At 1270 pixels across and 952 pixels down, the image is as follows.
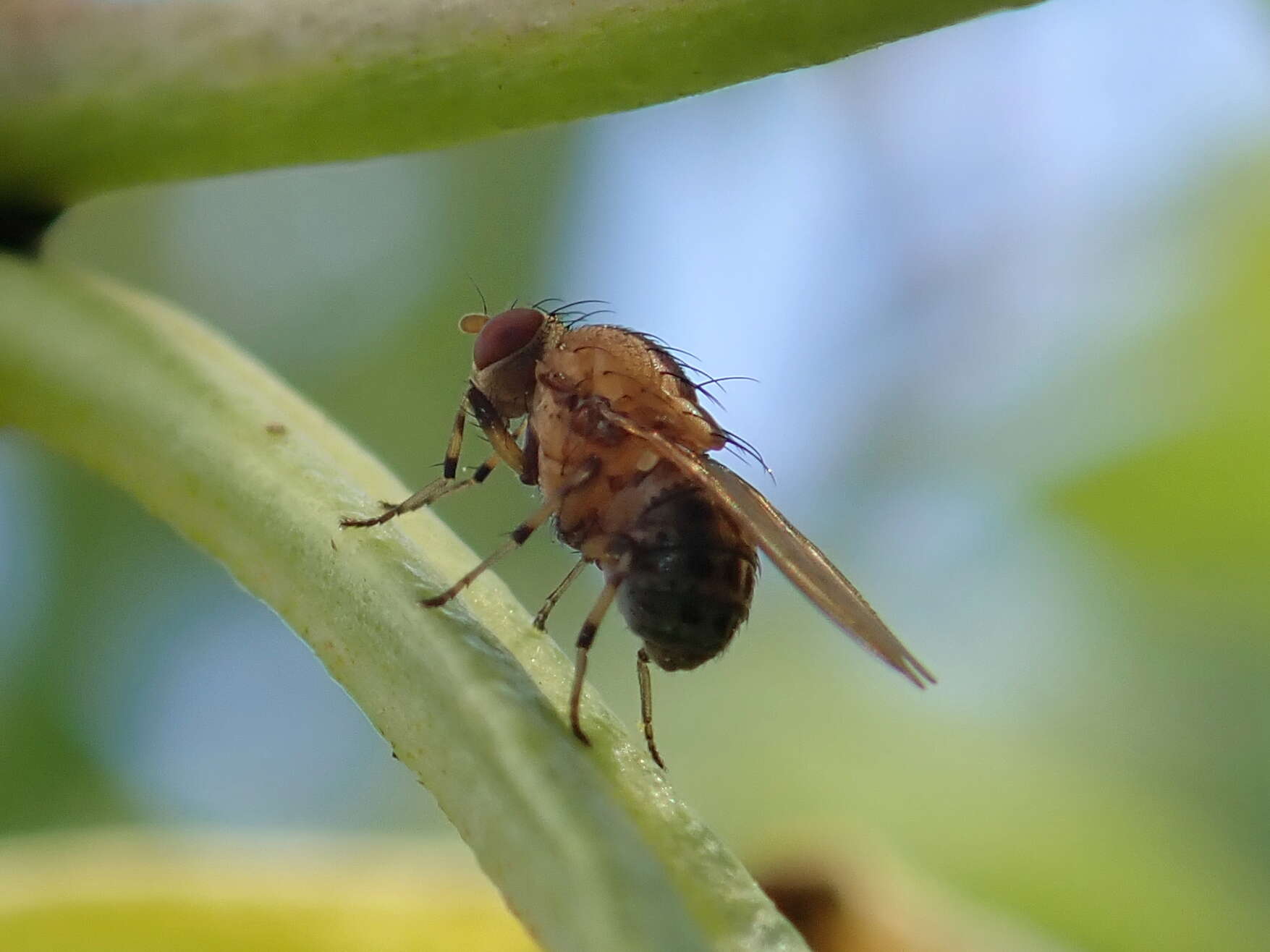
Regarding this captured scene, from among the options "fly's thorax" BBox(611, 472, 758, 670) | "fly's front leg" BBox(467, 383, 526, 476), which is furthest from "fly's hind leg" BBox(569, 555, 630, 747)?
"fly's front leg" BBox(467, 383, 526, 476)

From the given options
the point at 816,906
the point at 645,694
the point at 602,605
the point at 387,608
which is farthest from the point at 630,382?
the point at 387,608

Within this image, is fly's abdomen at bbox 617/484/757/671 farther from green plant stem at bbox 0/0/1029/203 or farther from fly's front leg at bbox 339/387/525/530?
green plant stem at bbox 0/0/1029/203

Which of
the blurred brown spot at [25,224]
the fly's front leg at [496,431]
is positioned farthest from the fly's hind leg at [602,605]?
the blurred brown spot at [25,224]

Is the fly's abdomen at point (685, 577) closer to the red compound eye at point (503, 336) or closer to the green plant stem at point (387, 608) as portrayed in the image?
the red compound eye at point (503, 336)

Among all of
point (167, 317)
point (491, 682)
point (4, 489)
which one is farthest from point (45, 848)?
point (4, 489)

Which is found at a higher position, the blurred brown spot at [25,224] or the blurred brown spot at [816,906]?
the blurred brown spot at [25,224]

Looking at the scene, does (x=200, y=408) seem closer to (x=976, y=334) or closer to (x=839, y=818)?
(x=839, y=818)

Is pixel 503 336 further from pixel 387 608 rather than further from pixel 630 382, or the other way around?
pixel 387 608

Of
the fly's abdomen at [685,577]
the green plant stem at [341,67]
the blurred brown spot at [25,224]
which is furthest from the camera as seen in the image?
the fly's abdomen at [685,577]
